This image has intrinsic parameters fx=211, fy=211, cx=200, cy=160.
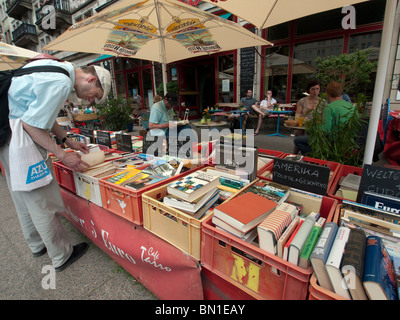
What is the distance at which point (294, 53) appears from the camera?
293 inches

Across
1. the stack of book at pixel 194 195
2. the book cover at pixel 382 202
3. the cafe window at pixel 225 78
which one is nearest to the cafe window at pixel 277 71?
the cafe window at pixel 225 78

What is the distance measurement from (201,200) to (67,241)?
4.80ft

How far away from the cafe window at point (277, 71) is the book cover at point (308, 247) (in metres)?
7.81

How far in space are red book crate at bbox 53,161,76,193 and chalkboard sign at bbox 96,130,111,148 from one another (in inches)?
26.4

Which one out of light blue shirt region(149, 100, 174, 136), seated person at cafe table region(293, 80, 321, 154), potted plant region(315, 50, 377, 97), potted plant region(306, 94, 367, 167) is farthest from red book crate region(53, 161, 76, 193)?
potted plant region(315, 50, 377, 97)

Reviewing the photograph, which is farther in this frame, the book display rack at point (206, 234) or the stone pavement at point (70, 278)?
the stone pavement at point (70, 278)

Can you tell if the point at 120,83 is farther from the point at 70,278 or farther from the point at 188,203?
the point at 188,203

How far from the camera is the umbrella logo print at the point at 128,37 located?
307 centimetres

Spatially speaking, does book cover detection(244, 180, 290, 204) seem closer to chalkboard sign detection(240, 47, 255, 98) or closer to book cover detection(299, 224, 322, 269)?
book cover detection(299, 224, 322, 269)

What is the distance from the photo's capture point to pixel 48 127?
1.51 metres

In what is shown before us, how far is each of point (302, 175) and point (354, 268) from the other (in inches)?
31.8

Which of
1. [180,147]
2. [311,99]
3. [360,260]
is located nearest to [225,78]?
[311,99]

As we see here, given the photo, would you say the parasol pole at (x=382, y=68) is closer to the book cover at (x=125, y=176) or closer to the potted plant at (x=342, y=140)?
the potted plant at (x=342, y=140)

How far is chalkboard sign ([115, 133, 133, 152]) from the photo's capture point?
2645mm
